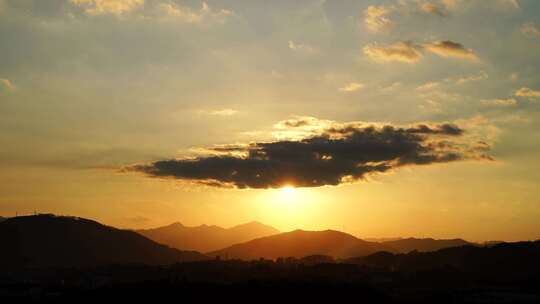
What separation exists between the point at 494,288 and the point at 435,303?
29212 mm

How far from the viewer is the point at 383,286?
7269 inches

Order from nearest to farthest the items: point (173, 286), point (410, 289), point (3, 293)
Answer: point (173, 286) → point (3, 293) → point (410, 289)

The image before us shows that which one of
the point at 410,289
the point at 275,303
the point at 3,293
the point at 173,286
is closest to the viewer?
the point at 275,303

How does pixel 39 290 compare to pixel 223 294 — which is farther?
pixel 39 290

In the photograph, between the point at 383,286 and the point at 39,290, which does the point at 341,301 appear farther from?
the point at 39,290

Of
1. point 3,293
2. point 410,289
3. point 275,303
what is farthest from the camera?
point 410,289

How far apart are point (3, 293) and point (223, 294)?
6228 centimetres

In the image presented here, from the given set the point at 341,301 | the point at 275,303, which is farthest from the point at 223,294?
the point at 341,301

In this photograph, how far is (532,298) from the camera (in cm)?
13950

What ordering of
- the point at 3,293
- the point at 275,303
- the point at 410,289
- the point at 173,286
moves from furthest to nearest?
the point at 410,289
the point at 3,293
the point at 173,286
the point at 275,303

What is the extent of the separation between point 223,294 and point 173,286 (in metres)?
13.9

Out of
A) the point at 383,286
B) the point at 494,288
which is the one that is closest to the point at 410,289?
the point at 383,286

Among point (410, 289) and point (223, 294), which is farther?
point (410, 289)

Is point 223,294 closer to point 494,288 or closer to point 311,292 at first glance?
point 311,292
